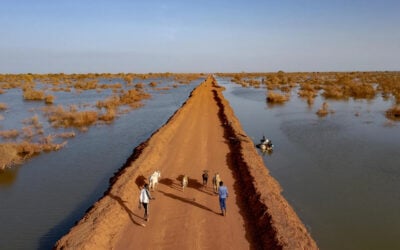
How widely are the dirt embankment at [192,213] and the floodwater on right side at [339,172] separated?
5.73 ft

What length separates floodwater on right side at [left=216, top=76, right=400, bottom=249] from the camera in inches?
552

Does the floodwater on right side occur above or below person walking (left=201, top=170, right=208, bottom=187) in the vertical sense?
below

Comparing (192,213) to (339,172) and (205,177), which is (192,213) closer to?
(205,177)

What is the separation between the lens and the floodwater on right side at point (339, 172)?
1402 cm

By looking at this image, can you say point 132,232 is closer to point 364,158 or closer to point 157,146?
point 157,146

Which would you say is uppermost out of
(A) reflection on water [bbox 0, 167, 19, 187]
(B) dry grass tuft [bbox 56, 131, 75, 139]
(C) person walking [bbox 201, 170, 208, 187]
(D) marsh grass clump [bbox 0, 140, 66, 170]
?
(C) person walking [bbox 201, 170, 208, 187]

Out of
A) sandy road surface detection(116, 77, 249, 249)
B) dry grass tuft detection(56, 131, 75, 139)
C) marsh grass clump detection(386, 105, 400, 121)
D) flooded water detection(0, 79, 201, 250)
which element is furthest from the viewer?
marsh grass clump detection(386, 105, 400, 121)

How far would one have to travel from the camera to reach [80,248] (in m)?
10.2

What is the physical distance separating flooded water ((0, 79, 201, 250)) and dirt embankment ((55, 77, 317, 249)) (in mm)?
2205

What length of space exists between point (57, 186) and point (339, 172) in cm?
1553

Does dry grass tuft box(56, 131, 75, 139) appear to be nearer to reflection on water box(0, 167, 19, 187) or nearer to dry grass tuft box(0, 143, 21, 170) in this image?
dry grass tuft box(0, 143, 21, 170)

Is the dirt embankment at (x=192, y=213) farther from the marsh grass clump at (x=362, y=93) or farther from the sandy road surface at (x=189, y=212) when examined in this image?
the marsh grass clump at (x=362, y=93)

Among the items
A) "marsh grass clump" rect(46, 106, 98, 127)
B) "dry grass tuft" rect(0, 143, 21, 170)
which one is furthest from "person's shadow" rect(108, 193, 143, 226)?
"marsh grass clump" rect(46, 106, 98, 127)

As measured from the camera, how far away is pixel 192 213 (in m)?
13.1
